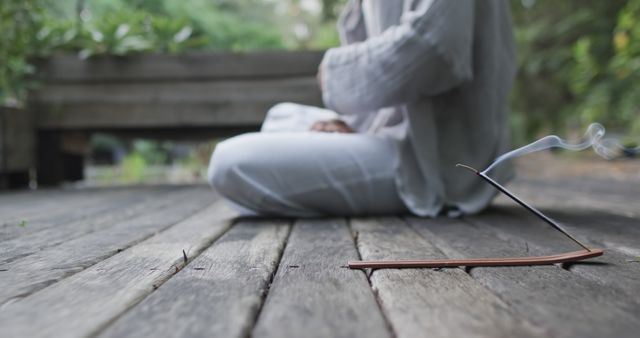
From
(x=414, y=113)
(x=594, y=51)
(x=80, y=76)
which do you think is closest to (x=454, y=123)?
(x=414, y=113)

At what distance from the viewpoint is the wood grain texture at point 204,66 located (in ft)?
11.7

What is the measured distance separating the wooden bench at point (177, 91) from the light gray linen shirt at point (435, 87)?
6.22ft

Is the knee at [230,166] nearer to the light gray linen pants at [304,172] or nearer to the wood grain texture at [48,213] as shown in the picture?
the light gray linen pants at [304,172]

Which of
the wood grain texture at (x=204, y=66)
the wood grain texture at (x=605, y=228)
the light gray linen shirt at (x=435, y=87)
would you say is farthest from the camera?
the wood grain texture at (x=204, y=66)

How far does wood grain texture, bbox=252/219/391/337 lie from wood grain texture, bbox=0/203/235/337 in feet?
0.59

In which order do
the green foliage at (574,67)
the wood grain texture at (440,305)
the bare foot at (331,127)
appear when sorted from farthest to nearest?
the green foliage at (574,67)
the bare foot at (331,127)
the wood grain texture at (440,305)

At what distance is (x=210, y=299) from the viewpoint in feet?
2.16

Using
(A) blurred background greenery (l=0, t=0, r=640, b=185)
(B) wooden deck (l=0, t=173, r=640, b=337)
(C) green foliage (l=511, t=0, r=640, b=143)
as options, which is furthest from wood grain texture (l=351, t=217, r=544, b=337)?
(C) green foliage (l=511, t=0, r=640, b=143)

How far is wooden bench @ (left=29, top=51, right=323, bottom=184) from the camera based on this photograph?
353cm

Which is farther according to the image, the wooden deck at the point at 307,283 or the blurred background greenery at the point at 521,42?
the blurred background greenery at the point at 521,42

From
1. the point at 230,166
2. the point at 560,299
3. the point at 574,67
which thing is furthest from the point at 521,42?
the point at 560,299

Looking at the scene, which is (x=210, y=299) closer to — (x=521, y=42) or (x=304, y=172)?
(x=304, y=172)

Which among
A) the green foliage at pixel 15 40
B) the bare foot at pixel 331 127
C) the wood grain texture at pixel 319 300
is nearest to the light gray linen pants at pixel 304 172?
the bare foot at pixel 331 127

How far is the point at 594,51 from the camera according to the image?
5.83 metres
